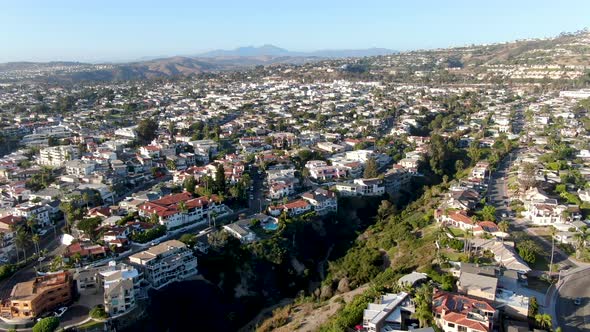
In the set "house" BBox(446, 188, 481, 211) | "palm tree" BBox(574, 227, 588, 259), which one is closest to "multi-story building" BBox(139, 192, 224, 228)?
"house" BBox(446, 188, 481, 211)

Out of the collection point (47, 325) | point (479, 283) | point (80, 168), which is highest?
point (80, 168)

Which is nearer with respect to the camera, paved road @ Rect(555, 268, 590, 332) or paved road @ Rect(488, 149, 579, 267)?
paved road @ Rect(555, 268, 590, 332)

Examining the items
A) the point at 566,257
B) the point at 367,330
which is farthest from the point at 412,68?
the point at 367,330

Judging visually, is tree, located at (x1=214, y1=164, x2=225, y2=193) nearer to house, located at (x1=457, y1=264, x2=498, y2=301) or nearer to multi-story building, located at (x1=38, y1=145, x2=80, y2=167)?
house, located at (x1=457, y1=264, x2=498, y2=301)

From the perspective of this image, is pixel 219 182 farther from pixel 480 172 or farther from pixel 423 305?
pixel 480 172

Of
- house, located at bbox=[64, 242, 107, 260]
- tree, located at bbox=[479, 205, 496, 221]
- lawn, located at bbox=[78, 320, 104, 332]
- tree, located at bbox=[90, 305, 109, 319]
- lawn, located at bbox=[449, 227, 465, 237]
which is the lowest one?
lawn, located at bbox=[78, 320, 104, 332]

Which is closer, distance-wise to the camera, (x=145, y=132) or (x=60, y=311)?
(x=60, y=311)

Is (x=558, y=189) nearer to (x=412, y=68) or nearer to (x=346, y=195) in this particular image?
(x=346, y=195)

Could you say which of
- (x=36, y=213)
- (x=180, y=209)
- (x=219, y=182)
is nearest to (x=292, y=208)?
(x=219, y=182)
